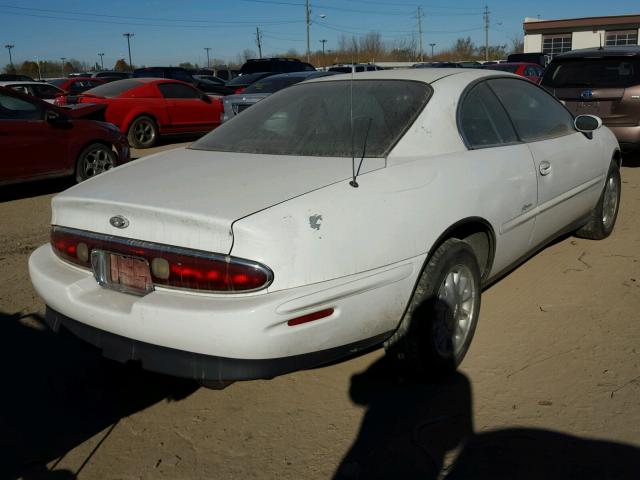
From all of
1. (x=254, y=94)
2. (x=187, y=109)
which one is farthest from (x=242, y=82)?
(x=254, y=94)

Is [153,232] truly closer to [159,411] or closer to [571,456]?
[159,411]

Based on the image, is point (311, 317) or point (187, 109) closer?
point (311, 317)

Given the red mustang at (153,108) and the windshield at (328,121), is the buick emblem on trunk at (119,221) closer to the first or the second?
the windshield at (328,121)

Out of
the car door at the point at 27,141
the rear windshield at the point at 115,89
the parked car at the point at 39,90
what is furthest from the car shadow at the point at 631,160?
the parked car at the point at 39,90

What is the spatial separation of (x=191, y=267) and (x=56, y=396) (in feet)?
4.11

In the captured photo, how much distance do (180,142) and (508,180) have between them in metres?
11.5

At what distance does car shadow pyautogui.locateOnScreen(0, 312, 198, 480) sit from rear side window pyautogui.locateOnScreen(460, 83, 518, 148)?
2.02 meters

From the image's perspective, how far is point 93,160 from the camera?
8.50m

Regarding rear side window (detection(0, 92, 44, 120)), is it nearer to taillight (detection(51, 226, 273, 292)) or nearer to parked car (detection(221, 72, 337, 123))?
parked car (detection(221, 72, 337, 123))

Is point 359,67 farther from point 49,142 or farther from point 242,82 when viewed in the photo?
point 49,142

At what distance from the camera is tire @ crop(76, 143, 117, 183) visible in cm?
832

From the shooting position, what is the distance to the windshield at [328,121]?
3242 millimetres

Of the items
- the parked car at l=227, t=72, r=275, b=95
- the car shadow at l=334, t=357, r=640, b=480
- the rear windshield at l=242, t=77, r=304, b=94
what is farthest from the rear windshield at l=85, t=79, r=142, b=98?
the car shadow at l=334, t=357, r=640, b=480

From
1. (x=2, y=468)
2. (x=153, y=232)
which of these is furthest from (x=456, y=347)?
(x=2, y=468)
